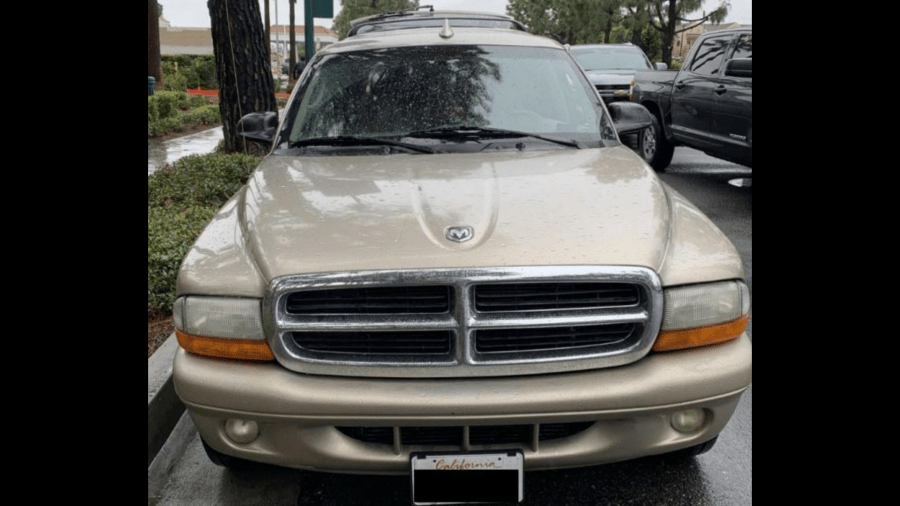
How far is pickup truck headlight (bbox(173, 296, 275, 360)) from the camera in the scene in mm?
2600


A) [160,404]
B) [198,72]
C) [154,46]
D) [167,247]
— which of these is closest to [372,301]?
[160,404]

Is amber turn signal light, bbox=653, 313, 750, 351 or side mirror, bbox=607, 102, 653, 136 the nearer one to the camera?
amber turn signal light, bbox=653, 313, 750, 351

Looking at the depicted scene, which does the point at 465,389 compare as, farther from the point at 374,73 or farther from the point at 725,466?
the point at 374,73

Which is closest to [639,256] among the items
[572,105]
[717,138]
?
[572,105]

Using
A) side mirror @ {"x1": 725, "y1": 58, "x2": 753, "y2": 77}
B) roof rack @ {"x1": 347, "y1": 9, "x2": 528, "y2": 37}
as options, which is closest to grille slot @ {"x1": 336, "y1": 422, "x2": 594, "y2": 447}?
roof rack @ {"x1": 347, "y1": 9, "x2": 528, "y2": 37}

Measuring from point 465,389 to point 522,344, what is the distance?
0.24m

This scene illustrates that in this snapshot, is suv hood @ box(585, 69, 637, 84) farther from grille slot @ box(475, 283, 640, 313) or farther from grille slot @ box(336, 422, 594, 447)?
grille slot @ box(336, 422, 594, 447)

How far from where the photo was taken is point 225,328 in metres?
2.61

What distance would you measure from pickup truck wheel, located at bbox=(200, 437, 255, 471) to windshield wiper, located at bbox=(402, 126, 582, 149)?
1.59 metres

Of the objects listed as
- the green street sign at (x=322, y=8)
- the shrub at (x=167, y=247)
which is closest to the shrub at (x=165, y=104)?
the green street sign at (x=322, y=8)

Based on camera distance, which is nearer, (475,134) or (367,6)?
(475,134)

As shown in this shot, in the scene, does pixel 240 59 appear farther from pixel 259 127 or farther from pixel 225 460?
pixel 225 460

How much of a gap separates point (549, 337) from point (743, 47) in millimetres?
7575

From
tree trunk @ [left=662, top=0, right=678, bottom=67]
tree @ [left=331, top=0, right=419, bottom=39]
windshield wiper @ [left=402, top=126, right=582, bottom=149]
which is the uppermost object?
tree @ [left=331, top=0, right=419, bottom=39]
